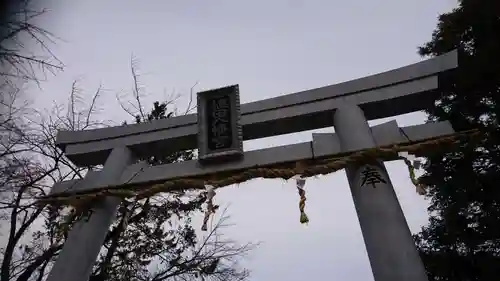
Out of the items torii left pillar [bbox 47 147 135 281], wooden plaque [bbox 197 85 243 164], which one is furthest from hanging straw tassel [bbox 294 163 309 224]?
torii left pillar [bbox 47 147 135 281]

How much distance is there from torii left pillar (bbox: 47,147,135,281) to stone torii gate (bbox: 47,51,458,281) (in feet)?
0.04

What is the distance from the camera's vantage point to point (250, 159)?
475 cm

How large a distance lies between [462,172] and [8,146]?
6.37 meters

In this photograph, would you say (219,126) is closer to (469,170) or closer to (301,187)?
(301,187)

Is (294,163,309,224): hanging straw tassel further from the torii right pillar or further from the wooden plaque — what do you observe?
the wooden plaque

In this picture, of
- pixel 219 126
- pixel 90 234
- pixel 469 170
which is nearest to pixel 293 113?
pixel 219 126

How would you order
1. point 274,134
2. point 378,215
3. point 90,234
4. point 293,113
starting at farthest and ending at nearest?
point 274,134, point 293,113, point 90,234, point 378,215

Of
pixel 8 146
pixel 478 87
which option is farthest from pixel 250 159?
pixel 478 87

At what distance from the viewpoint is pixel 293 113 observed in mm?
4941

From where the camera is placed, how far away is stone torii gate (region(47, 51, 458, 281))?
4098mm

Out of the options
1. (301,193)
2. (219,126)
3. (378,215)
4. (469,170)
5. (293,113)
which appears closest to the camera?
(378,215)

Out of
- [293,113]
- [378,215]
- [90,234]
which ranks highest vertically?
[293,113]

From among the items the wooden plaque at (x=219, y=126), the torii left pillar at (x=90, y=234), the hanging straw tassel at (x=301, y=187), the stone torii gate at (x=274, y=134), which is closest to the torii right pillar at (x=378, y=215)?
the stone torii gate at (x=274, y=134)

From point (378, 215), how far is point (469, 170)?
3578 mm
